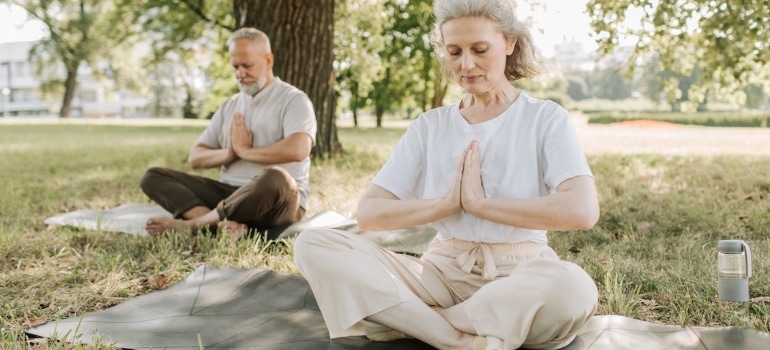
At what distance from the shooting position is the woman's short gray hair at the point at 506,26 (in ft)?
8.27

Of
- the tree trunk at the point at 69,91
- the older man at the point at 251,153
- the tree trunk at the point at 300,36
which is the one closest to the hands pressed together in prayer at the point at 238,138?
the older man at the point at 251,153

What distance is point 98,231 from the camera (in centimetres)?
472

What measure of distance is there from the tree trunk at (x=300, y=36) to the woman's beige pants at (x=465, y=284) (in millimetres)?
5792

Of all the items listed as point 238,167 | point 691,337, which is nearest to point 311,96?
point 238,167

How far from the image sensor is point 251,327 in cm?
289

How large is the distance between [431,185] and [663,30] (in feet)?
20.0

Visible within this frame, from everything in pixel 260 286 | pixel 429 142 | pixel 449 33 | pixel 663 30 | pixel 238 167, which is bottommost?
pixel 260 286

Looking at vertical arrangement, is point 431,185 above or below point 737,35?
below

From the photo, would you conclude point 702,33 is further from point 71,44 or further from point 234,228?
point 71,44

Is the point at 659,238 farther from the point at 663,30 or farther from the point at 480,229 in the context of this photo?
the point at 663,30

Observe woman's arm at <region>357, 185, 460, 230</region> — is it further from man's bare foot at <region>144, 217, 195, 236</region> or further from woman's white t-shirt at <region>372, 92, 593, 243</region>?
man's bare foot at <region>144, 217, 195, 236</region>

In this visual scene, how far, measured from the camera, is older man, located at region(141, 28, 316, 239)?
4758 millimetres

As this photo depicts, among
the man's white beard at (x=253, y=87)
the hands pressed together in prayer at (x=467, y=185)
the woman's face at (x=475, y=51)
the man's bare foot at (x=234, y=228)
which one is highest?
the woman's face at (x=475, y=51)

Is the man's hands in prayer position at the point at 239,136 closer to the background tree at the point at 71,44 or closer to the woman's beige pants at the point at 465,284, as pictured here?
the woman's beige pants at the point at 465,284
